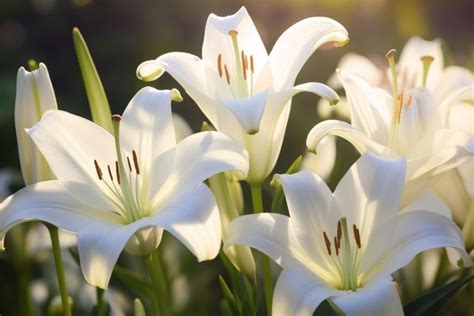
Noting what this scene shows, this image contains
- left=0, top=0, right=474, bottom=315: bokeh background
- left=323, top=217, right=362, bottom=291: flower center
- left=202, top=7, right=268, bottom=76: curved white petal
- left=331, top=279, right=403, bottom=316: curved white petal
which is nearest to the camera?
left=331, top=279, right=403, bottom=316: curved white petal

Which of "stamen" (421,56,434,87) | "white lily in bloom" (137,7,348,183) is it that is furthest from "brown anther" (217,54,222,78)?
"stamen" (421,56,434,87)

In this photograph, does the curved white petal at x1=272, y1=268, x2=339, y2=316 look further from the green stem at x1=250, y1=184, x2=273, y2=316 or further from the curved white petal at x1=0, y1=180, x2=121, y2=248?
the curved white petal at x1=0, y1=180, x2=121, y2=248

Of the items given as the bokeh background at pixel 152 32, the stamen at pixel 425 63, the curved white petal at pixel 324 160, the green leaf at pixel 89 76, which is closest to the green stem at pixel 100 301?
the green leaf at pixel 89 76

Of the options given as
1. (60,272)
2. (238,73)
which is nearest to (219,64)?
(238,73)

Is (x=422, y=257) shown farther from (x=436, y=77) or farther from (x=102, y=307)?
(x=102, y=307)

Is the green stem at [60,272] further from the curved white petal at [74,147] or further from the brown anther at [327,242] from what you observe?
the brown anther at [327,242]

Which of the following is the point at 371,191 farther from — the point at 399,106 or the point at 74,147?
the point at 74,147
